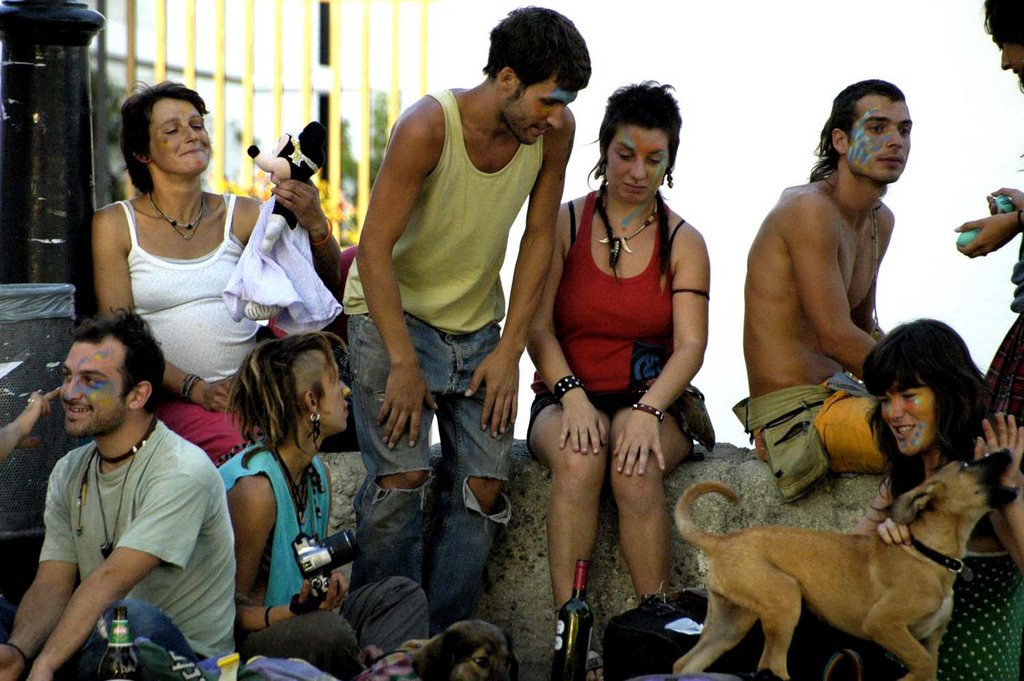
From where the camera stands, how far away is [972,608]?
3650 mm

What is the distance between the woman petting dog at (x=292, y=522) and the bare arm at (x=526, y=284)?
A: 50cm

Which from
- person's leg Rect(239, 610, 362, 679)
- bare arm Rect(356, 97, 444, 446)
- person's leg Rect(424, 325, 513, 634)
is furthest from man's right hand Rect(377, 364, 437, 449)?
person's leg Rect(239, 610, 362, 679)

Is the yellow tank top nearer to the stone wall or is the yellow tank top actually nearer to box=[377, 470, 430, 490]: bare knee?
box=[377, 470, 430, 490]: bare knee

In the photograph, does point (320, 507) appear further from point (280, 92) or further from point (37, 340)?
point (280, 92)

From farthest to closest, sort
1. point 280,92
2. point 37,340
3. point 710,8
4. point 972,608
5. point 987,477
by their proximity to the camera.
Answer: point 280,92, point 710,8, point 37,340, point 972,608, point 987,477

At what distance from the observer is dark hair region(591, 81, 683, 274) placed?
177 inches

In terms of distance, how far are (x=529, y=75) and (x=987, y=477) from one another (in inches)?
63.8

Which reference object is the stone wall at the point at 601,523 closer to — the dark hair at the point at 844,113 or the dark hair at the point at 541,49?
the dark hair at the point at 844,113

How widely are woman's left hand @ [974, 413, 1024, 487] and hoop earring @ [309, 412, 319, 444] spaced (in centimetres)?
164

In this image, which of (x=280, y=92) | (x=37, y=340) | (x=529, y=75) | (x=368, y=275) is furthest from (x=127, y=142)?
(x=280, y=92)

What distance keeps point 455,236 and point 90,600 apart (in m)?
1.47

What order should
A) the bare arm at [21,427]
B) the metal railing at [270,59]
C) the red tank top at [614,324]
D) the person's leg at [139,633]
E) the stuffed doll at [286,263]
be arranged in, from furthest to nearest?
the metal railing at [270,59]
the red tank top at [614,324]
the stuffed doll at [286,263]
the bare arm at [21,427]
the person's leg at [139,633]

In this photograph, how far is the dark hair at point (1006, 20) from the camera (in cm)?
387

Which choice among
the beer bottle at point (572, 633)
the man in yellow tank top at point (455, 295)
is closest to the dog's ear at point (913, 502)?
the beer bottle at point (572, 633)
